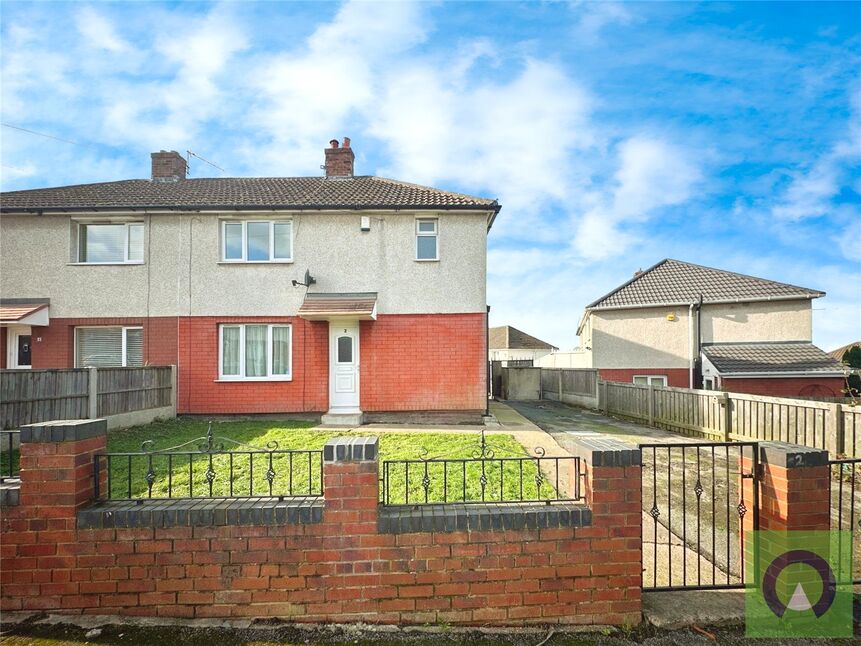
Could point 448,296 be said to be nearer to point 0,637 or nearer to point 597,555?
point 597,555

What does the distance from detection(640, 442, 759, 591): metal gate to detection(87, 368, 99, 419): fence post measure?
980 centimetres

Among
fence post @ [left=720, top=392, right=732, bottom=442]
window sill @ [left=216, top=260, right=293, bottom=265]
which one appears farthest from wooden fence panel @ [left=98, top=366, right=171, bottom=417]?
fence post @ [left=720, top=392, right=732, bottom=442]

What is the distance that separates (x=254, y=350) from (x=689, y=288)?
1635cm

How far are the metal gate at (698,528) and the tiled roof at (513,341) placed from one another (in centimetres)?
3562

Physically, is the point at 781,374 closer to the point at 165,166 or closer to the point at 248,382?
the point at 248,382

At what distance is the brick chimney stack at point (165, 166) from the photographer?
1326cm

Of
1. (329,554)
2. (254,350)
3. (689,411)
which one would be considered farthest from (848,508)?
(254,350)

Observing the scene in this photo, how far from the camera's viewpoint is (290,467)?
302cm

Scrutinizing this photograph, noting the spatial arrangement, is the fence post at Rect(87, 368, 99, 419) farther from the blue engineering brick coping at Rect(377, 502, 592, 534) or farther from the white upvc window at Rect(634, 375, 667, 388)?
the white upvc window at Rect(634, 375, 667, 388)

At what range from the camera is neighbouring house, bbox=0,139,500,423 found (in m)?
10.5

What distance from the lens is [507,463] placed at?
20.5 feet

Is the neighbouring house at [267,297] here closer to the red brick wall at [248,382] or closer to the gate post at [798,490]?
the red brick wall at [248,382]

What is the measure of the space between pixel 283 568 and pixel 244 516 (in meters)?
0.45

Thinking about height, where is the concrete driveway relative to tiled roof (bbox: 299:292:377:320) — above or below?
below
